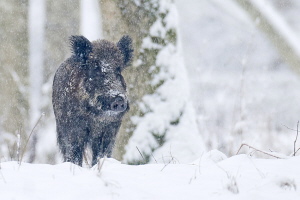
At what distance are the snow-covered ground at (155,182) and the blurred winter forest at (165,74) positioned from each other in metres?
0.54

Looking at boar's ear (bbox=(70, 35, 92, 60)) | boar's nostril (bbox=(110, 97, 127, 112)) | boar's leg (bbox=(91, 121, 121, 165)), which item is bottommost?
boar's leg (bbox=(91, 121, 121, 165))

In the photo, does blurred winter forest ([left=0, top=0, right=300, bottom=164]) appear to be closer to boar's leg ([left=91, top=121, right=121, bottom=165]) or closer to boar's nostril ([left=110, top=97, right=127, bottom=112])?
boar's leg ([left=91, top=121, right=121, bottom=165])

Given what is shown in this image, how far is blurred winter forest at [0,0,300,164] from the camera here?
684 cm

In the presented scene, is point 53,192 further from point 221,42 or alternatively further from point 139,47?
point 221,42

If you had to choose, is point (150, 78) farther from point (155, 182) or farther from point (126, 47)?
point (155, 182)

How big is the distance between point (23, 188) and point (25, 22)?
9.68 m

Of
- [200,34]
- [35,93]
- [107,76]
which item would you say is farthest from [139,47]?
[200,34]

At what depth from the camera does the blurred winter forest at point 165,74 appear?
6.84 m

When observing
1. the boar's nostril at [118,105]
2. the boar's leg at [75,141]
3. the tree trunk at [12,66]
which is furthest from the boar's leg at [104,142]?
the tree trunk at [12,66]

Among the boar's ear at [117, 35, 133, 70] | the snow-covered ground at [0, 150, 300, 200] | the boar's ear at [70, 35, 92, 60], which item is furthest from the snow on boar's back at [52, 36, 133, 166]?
the snow-covered ground at [0, 150, 300, 200]

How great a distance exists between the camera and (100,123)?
5.98 m

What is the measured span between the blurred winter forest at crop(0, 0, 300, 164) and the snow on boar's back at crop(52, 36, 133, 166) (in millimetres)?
615

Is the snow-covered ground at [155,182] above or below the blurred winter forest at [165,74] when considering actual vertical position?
below

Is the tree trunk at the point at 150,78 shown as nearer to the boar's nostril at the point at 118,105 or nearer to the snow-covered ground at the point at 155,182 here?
the boar's nostril at the point at 118,105
